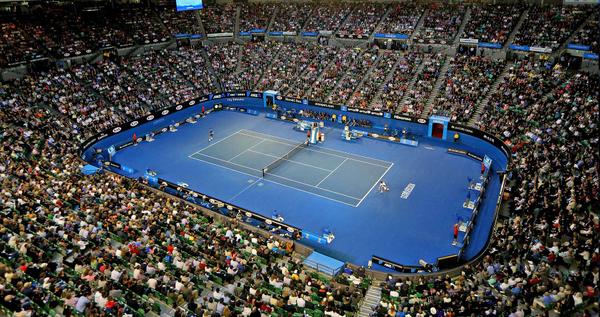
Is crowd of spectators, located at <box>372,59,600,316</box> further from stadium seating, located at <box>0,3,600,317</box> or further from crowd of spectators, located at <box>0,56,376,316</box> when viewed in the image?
crowd of spectators, located at <box>0,56,376,316</box>

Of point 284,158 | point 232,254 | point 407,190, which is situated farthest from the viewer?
point 284,158

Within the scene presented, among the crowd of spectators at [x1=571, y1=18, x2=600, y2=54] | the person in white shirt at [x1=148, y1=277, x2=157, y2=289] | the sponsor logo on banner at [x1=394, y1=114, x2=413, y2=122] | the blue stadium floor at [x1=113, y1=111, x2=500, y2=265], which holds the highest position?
the crowd of spectators at [x1=571, y1=18, x2=600, y2=54]

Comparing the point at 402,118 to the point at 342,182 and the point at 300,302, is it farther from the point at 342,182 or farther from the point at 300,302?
the point at 300,302

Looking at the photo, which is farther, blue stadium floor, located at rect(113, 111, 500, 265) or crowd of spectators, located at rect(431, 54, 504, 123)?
crowd of spectators, located at rect(431, 54, 504, 123)

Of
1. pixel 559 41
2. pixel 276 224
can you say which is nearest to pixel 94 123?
pixel 276 224

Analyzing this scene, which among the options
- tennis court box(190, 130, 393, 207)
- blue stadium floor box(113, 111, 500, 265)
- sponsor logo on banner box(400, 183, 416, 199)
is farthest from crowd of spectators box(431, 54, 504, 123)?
sponsor logo on banner box(400, 183, 416, 199)

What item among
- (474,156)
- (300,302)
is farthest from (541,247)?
(474,156)

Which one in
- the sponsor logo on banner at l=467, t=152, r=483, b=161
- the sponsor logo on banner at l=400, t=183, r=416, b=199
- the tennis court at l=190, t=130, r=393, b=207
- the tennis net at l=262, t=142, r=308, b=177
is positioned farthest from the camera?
the sponsor logo on banner at l=467, t=152, r=483, b=161
